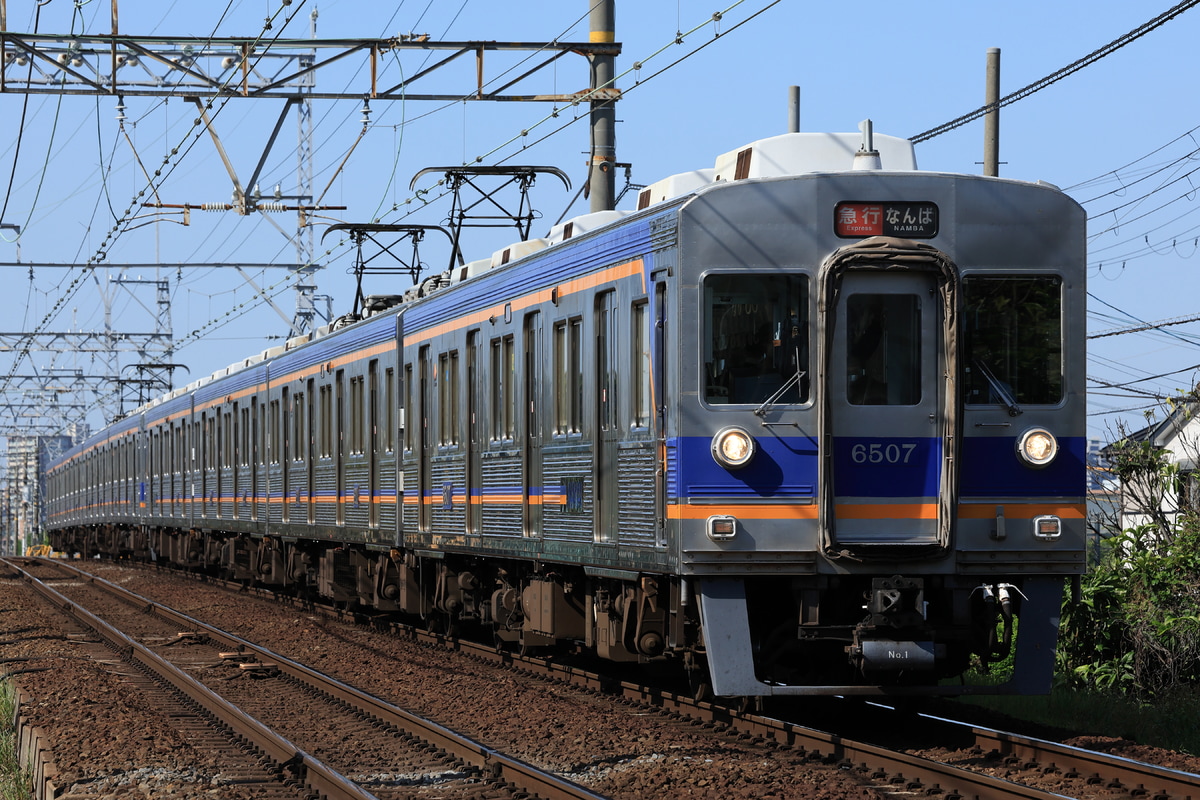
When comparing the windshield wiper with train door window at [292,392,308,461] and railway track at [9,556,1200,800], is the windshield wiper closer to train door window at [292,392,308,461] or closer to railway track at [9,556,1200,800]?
railway track at [9,556,1200,800]

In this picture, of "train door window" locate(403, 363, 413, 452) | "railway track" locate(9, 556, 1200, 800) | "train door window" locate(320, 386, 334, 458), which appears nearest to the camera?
"railway track" locate(9, 556, 1200, 800)

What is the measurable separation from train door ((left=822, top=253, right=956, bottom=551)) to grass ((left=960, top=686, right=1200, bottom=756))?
174 cm

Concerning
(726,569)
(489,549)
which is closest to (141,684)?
(489,549)

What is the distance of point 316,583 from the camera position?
20844 millimetres

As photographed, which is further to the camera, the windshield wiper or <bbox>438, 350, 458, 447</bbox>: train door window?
<bbox>438, 350, 458, 447</bbox>: train door window

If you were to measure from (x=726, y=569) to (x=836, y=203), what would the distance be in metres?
2.10

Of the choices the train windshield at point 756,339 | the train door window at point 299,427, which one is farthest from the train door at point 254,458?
the train windshield at point 756,339

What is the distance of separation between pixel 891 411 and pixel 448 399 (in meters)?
6.11

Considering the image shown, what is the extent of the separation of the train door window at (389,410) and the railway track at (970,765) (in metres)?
6.56

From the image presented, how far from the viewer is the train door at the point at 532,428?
11.8m

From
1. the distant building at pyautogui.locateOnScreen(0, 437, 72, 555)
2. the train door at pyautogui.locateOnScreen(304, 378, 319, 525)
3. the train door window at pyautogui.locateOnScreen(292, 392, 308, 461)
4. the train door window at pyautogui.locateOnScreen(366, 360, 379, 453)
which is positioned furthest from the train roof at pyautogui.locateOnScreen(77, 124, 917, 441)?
the distant building at pyautogui.locateOnScreen(0, 437, 72, 555)

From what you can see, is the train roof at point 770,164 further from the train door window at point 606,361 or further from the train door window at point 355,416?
the train door window at point 355,416

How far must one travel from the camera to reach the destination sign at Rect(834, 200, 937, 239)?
912cm

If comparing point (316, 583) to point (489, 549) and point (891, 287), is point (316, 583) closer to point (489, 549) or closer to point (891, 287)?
point (489, 549)
